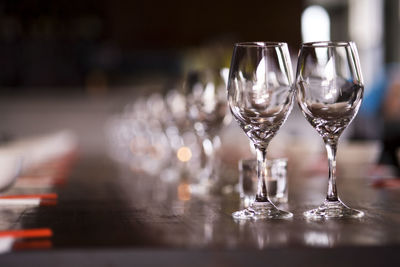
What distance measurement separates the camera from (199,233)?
2.34 ft

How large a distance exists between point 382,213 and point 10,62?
Answer: 664 centimetres

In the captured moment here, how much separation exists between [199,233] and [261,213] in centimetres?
14

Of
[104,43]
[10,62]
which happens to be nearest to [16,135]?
[10,62]

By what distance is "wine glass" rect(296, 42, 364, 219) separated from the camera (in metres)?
0.83

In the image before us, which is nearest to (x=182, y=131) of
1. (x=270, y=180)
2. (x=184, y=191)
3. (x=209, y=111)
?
(x=209, y=111)

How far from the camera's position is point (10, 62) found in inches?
277

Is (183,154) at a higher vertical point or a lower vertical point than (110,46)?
lower

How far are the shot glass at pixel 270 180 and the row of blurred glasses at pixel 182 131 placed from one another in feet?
0.38

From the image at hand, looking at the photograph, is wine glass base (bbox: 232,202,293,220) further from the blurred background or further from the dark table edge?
the blurred background

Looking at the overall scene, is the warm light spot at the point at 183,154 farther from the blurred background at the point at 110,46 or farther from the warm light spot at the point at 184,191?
the blurred background at the point at 110,46

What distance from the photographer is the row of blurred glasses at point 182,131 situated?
131cm

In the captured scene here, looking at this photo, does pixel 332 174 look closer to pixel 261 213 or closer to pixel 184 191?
pixel 261 213

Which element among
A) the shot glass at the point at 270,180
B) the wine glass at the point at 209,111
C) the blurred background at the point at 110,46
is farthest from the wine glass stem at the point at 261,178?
the blurred background at the point at 110,46

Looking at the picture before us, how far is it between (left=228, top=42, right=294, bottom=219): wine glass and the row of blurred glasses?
13.1 inches
